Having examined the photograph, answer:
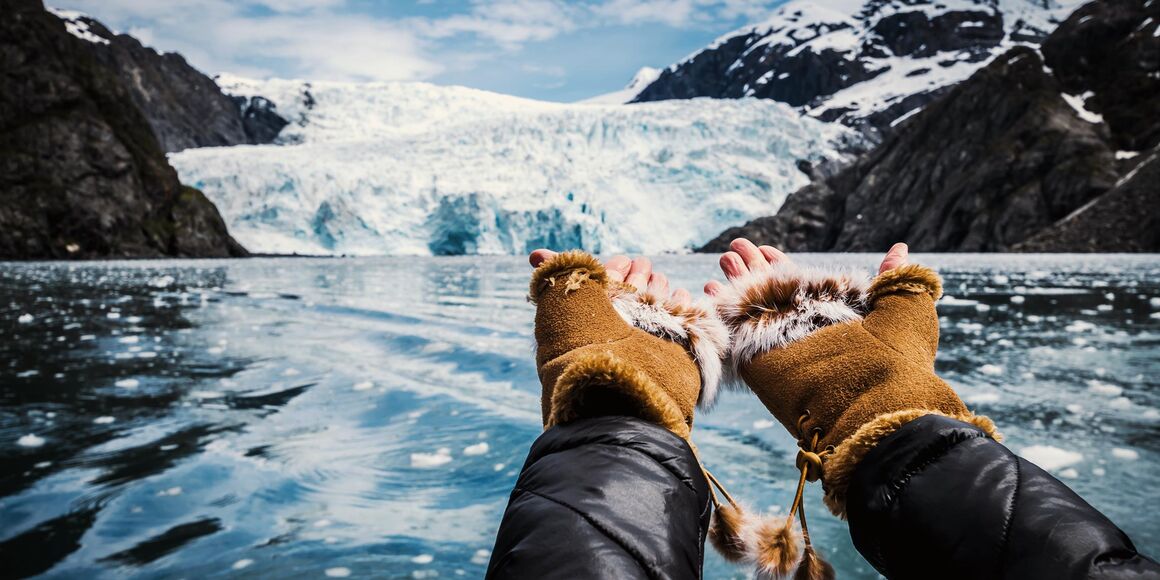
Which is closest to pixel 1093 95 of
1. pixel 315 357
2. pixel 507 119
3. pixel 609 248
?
pixel 609 248

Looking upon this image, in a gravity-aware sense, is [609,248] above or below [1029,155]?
below

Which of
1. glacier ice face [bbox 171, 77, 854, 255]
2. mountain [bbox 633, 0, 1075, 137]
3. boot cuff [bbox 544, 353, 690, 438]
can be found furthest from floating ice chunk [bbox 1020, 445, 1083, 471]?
mountain [bbox 633, 0, 1075, 137]

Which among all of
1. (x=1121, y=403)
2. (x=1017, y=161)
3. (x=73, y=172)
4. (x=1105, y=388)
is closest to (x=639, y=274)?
(x=1121, y=403)

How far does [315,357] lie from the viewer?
17.5 ft

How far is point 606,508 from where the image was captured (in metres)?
0.84

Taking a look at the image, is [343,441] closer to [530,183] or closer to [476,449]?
[476,449]

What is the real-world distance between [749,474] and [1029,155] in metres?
52.6

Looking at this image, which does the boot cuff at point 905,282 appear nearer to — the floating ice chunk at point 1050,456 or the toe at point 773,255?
the toe at point 773,255

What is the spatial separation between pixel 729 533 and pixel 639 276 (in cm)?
80

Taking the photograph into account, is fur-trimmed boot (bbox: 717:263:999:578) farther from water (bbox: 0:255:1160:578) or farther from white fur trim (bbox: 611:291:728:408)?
water (bbox: 0:255:1160:578)

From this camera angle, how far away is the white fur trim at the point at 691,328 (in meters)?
1.48

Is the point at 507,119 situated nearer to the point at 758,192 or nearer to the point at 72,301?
the point at 758,192

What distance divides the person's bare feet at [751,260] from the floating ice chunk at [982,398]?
2.28m

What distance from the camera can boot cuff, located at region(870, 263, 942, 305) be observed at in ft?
4.81
